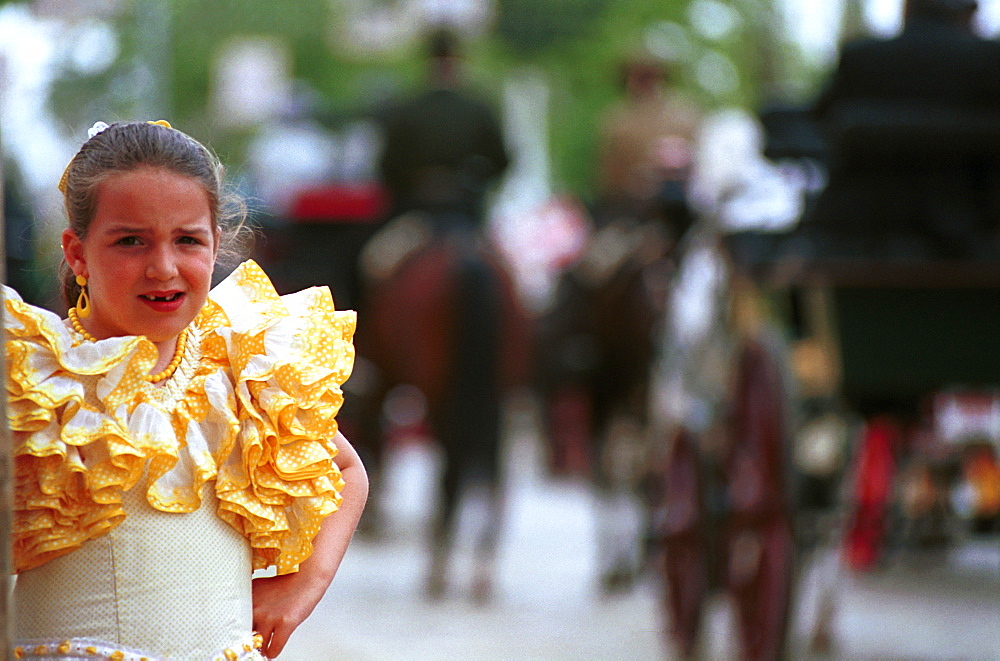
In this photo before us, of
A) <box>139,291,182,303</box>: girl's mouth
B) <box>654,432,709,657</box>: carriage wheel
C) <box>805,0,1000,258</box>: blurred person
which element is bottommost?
<box>654,432,709,657</box>: carriage wheel

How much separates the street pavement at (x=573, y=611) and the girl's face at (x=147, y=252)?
331 cm

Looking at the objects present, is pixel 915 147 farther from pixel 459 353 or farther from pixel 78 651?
pixel 78 651

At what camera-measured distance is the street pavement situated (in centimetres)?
581

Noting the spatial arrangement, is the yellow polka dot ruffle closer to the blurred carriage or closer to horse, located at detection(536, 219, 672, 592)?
the blurred carriage

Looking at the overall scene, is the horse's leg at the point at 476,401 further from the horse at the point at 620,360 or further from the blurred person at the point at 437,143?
the blurred person at the point at 437,143

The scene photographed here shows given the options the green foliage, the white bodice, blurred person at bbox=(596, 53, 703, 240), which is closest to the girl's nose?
the white bodice

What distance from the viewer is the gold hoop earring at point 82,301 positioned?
1.77 metres

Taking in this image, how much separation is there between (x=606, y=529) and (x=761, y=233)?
2908 mm

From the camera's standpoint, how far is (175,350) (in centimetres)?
178

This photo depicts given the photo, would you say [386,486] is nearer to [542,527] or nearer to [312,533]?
[542,527]

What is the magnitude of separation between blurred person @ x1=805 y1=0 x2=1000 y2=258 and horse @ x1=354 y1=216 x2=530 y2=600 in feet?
7.95

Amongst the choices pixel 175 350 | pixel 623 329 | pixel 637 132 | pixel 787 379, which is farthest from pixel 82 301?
pixel 637 132

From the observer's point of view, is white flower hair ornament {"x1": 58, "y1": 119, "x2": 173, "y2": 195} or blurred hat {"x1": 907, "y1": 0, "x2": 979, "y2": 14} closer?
white flower hair ornament {"x1": 58, "y1": 119, "x2": 173, "y2": 195}

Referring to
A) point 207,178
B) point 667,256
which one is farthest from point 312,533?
point 667,256
